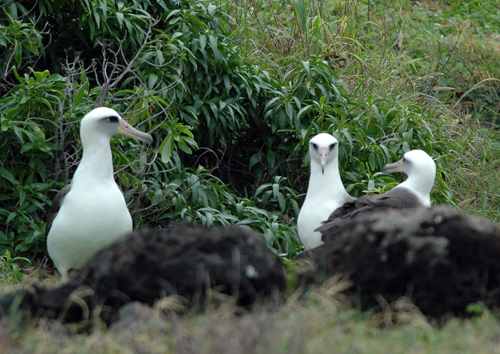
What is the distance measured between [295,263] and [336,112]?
2.58 meters

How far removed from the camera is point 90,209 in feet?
13.3

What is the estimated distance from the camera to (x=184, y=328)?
2.56 m

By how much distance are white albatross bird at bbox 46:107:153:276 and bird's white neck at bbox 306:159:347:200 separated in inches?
57.9

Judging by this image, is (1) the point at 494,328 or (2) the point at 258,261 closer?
(1) the point at 494,328

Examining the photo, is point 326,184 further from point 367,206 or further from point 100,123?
point 100,123

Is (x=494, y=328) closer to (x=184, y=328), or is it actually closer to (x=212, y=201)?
(x=184, y=328)

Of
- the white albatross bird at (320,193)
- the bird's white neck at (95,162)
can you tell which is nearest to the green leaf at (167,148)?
the bird's white neck at (95,162)

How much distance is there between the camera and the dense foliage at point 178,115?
199 inches

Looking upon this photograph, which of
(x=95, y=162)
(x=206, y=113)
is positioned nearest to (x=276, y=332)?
(x=95, y=162)

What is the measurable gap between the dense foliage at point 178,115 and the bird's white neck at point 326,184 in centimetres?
61

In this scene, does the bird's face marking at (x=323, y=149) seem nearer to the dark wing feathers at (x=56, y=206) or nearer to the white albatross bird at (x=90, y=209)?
the white albatross bird at (x=90, y=209)

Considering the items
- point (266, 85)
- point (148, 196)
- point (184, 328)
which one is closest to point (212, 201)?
point (148, 196)

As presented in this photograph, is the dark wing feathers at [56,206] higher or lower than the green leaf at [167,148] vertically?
lower

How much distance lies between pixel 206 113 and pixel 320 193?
1.63m
